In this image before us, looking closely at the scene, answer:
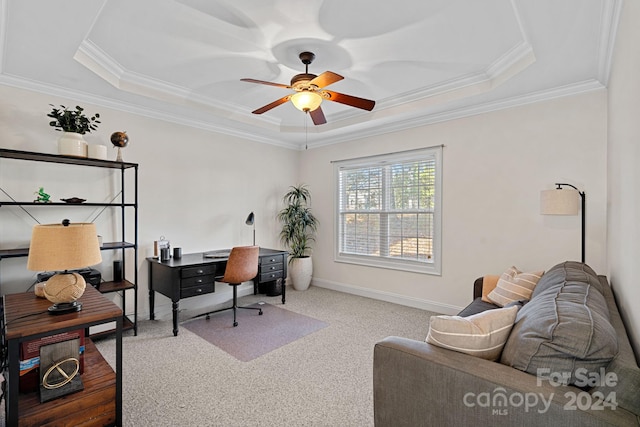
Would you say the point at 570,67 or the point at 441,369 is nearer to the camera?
the point at 441,369

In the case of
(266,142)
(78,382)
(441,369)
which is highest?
(266,142)

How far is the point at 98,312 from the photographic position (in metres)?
1.86

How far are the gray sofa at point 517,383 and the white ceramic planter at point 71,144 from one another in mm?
3187

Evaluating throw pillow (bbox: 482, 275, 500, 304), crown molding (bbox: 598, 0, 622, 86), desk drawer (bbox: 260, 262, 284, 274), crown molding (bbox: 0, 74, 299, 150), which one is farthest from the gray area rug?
crown molding (bbox: 598, 0, 622, 86)

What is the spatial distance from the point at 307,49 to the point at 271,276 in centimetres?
298

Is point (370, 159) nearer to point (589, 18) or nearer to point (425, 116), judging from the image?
point (425, 116)

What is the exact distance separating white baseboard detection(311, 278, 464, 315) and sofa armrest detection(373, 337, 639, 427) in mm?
2833

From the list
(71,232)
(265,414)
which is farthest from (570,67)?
(71,232)

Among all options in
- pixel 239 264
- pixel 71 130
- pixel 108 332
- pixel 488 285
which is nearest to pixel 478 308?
pixel 488 285

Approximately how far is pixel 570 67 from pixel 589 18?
78 centimetres

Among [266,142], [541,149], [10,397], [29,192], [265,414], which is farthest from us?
[266,142]

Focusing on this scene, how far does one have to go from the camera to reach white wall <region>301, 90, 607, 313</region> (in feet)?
10.0

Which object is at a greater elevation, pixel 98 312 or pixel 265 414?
pixel 98 312

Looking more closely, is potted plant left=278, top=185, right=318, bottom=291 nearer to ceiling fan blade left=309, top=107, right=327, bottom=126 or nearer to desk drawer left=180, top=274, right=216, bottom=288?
desk drawer left=180, top=274, right=216, bottom=288
